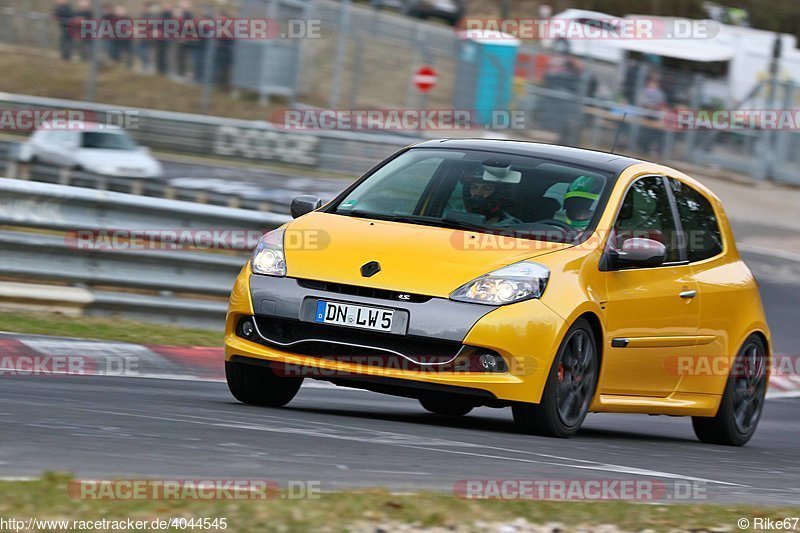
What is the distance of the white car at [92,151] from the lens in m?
27.1

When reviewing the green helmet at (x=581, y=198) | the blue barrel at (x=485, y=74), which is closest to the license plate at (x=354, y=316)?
the green helmet at (x=581, y=198)

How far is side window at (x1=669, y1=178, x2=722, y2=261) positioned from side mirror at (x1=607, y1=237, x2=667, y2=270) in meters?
0.94

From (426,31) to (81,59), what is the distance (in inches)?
374

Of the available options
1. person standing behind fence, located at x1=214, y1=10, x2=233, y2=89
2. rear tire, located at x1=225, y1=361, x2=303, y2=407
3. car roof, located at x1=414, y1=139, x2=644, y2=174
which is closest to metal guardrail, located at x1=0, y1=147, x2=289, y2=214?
person standing behind fence, located at x1=214, y1=10, x2=233, y2=89

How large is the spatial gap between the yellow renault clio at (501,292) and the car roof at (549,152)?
15 millimetres

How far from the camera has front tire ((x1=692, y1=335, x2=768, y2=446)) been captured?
9344mm

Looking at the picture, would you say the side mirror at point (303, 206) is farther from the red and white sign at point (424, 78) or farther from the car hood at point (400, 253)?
the red and white sign at point (424, 78)

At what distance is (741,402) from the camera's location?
9516 mm

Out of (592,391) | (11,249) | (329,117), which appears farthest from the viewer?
(329,117)

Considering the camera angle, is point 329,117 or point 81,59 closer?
point 81,59

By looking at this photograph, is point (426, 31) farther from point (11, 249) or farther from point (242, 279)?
point (242, 279)

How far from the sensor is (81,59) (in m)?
29.1

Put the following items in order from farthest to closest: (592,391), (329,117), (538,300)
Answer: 1. (329,117)
2. (592,391)
3. (538,300)

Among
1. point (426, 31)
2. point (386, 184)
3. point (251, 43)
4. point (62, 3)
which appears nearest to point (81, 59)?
point (62, 3)
